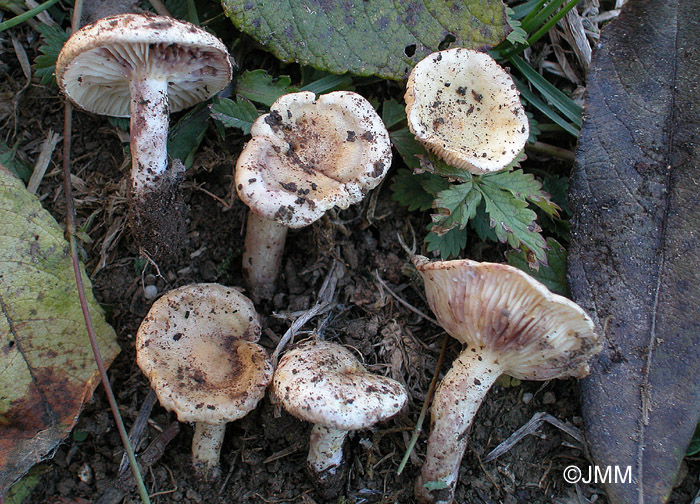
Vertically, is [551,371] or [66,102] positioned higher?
[66,102]

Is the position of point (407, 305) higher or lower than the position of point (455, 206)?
lower

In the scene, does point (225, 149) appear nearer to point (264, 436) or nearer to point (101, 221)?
point (101, 221)

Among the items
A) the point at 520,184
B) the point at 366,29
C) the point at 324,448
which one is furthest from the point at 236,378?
the point at 366,29

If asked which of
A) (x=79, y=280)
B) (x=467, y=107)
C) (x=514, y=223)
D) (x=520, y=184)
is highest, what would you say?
(x=467, y=107)

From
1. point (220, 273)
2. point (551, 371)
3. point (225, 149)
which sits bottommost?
point (220, 273)

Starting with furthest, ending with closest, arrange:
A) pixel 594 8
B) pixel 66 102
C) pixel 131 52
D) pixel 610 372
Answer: pixel 594 8, pixel 66 102, pixel 610 372, pixel 131 52

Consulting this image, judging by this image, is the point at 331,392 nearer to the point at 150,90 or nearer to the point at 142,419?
the point at 142,419

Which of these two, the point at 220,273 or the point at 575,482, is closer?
the point at 575,482

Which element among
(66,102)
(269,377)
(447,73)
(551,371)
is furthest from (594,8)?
(66,102)
